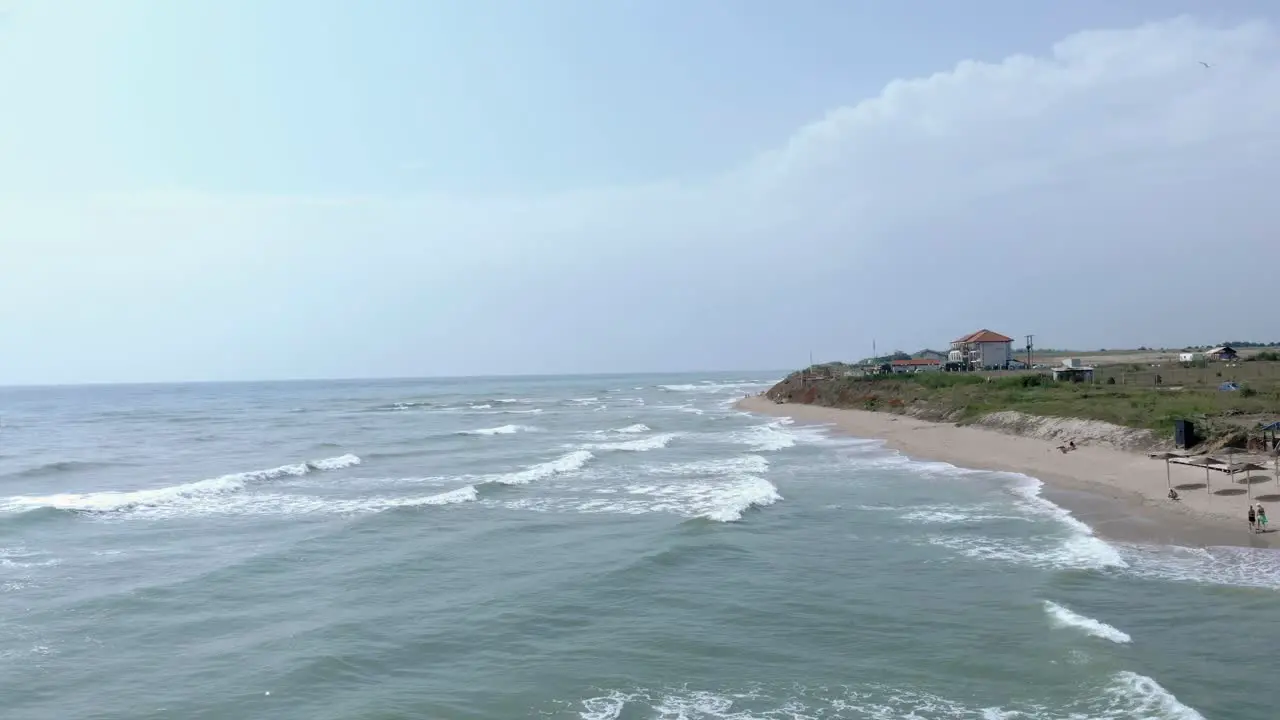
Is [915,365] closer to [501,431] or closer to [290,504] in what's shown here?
[501,431]

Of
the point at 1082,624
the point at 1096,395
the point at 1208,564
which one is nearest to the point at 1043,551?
the point at 1208,564

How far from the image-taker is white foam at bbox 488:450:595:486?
34281 millimetres

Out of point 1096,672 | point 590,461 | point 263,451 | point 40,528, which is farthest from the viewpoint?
point 263,451

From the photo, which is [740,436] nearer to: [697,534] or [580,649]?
[697,534]

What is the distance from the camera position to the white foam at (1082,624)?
45.6ft

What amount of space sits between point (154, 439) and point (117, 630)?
165 feet

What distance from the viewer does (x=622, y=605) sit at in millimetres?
16859

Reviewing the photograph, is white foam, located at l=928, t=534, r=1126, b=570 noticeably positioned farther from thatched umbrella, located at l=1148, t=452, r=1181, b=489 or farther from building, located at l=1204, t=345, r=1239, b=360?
building, located at l=1204, t=345, r=1239, b=360

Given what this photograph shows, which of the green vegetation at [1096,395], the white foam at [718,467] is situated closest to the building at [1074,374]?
the green vegetation at [1096,395]

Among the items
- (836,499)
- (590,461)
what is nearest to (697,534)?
(836,499)

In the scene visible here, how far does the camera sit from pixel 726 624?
1554cm

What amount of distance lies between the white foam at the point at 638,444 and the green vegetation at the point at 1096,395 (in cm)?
1649

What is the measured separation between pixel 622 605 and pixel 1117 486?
1789 centimetres

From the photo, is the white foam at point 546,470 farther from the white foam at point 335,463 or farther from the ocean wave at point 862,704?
the ocean wave at point 862,704
